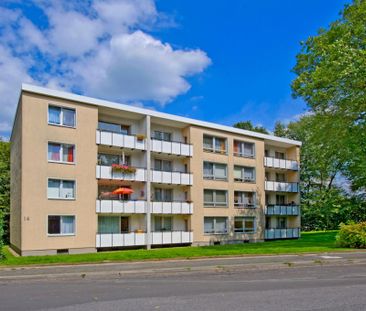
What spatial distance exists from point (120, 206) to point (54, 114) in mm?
7579

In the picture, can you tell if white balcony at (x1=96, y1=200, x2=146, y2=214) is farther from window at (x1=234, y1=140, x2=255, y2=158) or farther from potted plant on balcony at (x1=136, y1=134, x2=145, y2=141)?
window at (x1=234, y1=140, x2=255, y2=158)

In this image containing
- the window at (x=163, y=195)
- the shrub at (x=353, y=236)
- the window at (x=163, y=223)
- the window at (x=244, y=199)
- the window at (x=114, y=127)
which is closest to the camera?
the shrub at (x=353, y=236)

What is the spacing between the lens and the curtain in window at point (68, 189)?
27766 millimetres

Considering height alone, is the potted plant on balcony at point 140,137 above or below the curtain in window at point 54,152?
above

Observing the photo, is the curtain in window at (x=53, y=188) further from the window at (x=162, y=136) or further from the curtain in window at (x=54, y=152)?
the window at (x=162, y=136)

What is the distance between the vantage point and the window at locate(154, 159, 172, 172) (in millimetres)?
34175

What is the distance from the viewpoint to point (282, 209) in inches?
1645

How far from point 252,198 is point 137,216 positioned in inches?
480

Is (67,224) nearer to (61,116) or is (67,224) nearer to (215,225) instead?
(61,116)

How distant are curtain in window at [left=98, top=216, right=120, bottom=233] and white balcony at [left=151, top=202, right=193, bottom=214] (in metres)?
2.75

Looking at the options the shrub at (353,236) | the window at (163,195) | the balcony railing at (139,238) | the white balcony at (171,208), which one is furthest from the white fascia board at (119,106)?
the shrub at (353,236)

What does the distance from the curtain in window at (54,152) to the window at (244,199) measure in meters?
16.6

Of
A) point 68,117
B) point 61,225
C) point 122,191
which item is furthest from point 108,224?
point 68,117

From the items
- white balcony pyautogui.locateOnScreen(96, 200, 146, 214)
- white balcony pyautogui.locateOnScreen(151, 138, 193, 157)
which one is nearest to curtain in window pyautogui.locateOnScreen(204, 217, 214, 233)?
white balcony pyautogui.locateOnScreen(151, 138, 193, 157)
